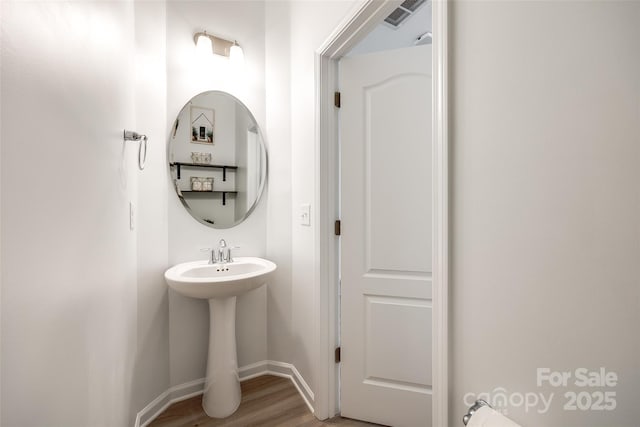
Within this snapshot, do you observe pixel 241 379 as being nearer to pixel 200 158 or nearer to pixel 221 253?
pixel 221 253

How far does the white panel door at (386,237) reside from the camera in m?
1.55

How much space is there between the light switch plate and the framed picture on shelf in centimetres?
79

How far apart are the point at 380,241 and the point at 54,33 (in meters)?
1.46

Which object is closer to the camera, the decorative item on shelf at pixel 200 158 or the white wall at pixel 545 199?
the white wall at pixel 545 199

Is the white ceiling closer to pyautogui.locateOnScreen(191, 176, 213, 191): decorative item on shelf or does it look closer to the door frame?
the door frame

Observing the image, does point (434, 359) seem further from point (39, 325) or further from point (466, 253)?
point (39, 325)

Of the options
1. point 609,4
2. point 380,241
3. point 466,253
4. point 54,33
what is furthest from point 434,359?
point 54,33

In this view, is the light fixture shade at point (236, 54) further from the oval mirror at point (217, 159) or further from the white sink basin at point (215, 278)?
the white sink basin at point (215, 278)

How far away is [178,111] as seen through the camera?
1.94 metres

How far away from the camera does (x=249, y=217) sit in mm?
2176

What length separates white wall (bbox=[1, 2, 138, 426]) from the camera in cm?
56

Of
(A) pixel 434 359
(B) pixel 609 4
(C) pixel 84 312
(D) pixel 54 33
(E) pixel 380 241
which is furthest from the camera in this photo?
(E) pixel 380 241

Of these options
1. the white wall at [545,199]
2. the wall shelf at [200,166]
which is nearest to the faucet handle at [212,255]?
the wall shelf at [200,166]

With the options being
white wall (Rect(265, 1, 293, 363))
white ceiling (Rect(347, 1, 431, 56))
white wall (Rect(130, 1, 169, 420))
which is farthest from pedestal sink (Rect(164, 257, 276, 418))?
white ceiling (Rect(347, 1, 431, 56))
